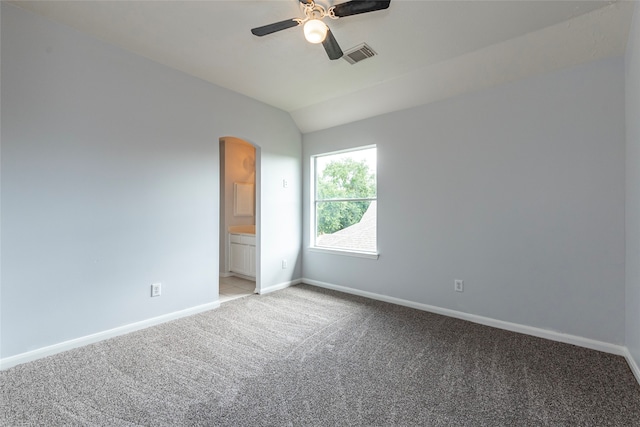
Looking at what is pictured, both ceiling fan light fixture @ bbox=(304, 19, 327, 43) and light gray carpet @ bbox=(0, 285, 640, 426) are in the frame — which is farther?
ceiling fan light fixture @ bbox=(304, 19, 327, 43)

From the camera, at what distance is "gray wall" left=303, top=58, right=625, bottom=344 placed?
2363 mm

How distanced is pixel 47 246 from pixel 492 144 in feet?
13.8

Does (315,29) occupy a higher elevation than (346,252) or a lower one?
higher

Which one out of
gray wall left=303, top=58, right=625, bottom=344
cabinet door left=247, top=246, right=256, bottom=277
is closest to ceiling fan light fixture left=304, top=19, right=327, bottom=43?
gray wall left=303, top=58, right=625, bottom=344

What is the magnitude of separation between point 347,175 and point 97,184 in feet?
9.75

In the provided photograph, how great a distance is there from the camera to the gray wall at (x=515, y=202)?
2363 millimetres

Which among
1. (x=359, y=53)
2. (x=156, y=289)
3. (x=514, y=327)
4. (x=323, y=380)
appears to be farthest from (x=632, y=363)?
(x=156, y=289)

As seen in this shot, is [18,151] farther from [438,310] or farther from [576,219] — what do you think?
[576,219]

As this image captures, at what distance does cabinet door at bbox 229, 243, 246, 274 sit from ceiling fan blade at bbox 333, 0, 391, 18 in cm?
375

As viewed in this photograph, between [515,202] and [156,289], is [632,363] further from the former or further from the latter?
[156,289]

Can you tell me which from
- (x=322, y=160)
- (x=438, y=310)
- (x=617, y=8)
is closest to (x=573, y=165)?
(x=617, y=8)

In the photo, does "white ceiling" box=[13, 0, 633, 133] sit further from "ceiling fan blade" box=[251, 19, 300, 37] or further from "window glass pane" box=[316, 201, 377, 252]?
"window glass pane" box=[316, 201, 377, 252]

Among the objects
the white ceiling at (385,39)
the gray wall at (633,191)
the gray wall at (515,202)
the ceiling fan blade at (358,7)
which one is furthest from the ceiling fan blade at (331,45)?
the gray wall at (633,191)

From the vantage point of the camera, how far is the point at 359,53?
8.93ft
